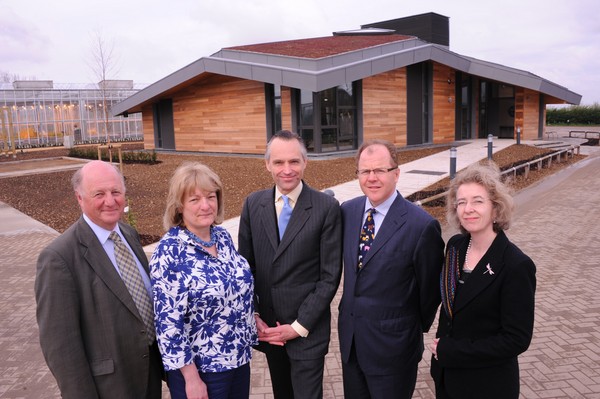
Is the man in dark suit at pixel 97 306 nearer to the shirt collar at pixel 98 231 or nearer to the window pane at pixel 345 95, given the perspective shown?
the shirt collar at pixel 98 231

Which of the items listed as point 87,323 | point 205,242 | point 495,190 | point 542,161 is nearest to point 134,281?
point 87,323

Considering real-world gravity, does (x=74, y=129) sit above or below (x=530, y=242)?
above

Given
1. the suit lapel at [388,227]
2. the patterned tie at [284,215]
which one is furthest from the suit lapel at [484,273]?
the patterned tie at [284,215]

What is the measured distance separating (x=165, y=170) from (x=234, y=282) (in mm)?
16862

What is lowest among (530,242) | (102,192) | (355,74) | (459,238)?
(530,242)

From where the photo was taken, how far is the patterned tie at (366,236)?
2779 mm

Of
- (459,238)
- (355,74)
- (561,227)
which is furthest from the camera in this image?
(355,74)

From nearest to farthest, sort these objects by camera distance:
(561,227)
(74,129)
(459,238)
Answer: (459,238) < (561,227) < (74,129)

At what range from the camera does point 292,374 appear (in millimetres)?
2893

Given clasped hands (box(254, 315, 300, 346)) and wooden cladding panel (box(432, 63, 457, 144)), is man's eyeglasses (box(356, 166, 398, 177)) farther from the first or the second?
wooden cladding panel (box(432, 63, 457, 144))

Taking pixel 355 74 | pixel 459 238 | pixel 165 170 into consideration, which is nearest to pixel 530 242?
pixel 459 238

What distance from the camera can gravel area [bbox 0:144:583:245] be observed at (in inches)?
A: 444

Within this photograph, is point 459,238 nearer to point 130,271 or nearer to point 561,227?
point 130,271

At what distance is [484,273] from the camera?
236 centimetres
